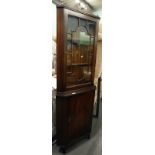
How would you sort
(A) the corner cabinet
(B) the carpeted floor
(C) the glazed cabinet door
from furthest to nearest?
(C) the glazed cabinet door, (A) the corner cabinet, (B) the carpeted floor

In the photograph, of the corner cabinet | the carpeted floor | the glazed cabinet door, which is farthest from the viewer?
the glazed cabinet door

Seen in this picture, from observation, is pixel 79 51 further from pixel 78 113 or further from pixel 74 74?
pixel 78 113

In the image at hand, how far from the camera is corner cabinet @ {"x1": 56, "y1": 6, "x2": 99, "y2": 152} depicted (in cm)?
101

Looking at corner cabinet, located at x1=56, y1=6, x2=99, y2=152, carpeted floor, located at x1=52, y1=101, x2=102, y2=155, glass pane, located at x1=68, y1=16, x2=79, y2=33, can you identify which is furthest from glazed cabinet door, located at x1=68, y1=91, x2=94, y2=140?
glass pane, located at x1=68, y1=16, x2=79, y2=33

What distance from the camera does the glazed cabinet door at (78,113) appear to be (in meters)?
1.18

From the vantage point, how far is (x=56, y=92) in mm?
1093

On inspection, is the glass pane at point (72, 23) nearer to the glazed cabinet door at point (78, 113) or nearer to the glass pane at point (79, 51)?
the glass pane at point (79, 51)

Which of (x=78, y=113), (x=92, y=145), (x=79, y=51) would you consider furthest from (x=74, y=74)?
(x=92, y=145)

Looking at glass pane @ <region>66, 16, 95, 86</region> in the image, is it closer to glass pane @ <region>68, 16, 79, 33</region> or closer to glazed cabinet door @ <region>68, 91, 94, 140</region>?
glass pane @ <region>68, 16, 79, 33</region>
